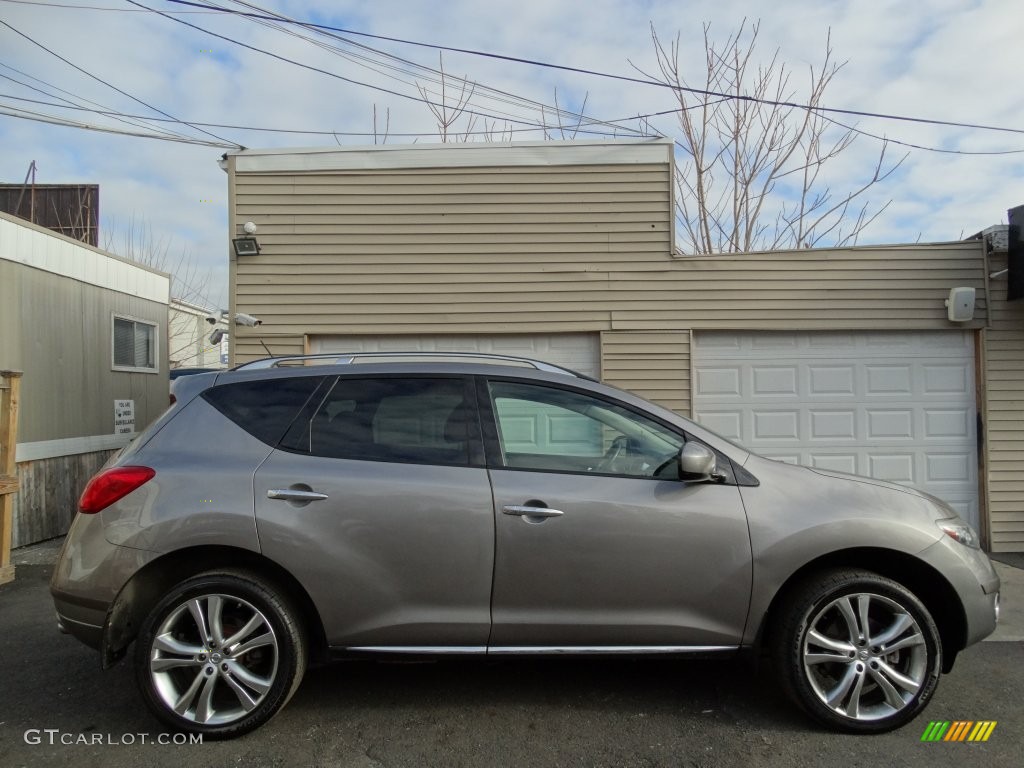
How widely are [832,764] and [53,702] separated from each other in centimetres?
377

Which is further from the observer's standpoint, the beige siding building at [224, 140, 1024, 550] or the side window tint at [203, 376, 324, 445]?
the beige siding building at [224, 140, 1024, 550]

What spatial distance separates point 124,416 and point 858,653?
30.9ft

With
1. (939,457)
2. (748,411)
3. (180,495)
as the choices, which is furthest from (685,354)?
(180,495)

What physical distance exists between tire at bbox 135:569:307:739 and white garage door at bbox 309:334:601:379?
4252 mm

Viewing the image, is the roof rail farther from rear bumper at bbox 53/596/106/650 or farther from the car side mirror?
rear bumper at bbox 53/596/106/650

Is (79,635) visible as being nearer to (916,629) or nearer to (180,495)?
(180,495)

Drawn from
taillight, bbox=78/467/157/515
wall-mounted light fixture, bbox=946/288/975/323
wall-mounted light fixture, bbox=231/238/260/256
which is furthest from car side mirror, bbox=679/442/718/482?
wall-mounted light fixture, bbox=231/238/260/256

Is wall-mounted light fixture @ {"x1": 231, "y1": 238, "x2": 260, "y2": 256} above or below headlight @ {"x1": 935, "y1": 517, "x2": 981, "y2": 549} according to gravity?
above

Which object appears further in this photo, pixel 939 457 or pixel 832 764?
pixel 939 457

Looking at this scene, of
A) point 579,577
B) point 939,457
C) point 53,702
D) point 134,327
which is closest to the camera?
point 579,577

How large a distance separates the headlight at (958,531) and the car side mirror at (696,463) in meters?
1.12

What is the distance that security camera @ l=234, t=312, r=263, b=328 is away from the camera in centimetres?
704

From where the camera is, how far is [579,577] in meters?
3.21

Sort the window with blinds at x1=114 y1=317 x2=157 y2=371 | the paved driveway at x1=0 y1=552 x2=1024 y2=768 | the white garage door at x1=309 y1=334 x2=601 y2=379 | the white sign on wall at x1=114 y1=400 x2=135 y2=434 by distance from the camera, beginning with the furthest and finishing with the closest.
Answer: the window with blinds at x1=114 y1=317 x2=157 y2=371 < the white sign on wall at x1=114 y1=400 x2=135 y2=434 < the white garage door at x1=309 y1=334 x2=601 y2=379 < the paved driveway at x1=0 y1=552 x2=1024 y2=768
